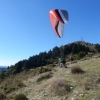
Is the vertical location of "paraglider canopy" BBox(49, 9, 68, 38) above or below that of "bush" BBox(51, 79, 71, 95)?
above

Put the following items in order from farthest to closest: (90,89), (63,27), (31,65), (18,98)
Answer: (31,65), (63,27), (18,98), (90,89)

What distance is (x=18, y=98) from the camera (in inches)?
450

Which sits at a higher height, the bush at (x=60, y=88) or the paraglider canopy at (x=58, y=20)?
the paraglider canopy at (x=58, y=20)

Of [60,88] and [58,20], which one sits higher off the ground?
[58,20]

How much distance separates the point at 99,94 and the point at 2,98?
6.62m

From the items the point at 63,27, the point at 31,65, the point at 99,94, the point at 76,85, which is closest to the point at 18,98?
the point at 76,85

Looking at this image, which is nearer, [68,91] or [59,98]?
[59,98]

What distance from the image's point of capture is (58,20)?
20.6 m

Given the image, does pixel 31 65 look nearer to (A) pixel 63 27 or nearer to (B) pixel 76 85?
(A) pixel 63 27

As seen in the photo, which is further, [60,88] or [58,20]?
[58,20]

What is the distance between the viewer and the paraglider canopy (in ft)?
66.8

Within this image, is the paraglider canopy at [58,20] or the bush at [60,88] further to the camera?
the paraglider canopy at [58,20]

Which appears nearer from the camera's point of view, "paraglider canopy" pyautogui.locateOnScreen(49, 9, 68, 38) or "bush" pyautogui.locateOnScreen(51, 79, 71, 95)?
"bush" pyautogui.locateOnScreen(51, 79, 71, 95)

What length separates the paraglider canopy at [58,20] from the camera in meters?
20.4
